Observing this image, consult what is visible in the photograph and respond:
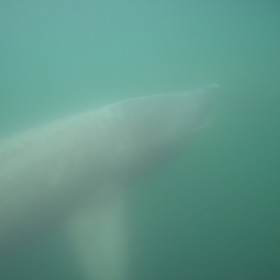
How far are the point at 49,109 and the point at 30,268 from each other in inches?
148

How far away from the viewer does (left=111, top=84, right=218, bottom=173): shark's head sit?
561 centimetres

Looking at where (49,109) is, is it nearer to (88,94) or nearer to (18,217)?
(88,94)

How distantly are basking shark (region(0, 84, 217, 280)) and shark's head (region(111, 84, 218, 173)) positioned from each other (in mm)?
20

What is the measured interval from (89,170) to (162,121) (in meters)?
1.87

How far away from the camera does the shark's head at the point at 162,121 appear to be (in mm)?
5605

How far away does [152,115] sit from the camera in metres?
5.86

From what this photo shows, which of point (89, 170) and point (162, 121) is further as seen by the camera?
point (162, 121)

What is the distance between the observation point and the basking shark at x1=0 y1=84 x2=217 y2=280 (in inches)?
176

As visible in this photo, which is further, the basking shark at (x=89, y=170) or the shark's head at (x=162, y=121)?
the shark's head at (x=162, y=121)

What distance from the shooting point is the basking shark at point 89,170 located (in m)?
4.46

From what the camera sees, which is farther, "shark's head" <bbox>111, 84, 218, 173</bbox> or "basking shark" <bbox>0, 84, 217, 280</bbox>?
"shark's head" <bbox>111, 84, 218, 173</bbox>

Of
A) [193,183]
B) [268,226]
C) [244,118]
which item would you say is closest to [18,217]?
[193,183]

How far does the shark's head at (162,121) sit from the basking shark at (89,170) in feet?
0.07

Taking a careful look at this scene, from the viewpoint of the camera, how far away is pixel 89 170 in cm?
493
